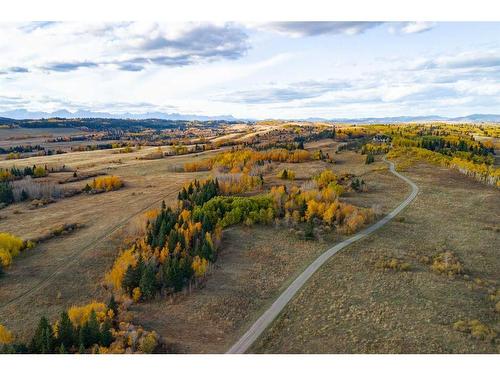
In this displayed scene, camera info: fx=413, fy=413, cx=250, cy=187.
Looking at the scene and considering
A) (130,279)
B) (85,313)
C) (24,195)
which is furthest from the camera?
(24,195)

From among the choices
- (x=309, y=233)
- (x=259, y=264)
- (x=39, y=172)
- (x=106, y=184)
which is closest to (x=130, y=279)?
(x=259, y=264)

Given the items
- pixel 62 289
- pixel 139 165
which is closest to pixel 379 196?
pixel 62 289

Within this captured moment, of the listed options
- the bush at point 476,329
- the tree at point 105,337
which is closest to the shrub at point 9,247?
the tree at point 105,337

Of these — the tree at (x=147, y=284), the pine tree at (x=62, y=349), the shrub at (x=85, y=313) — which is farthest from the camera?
the tree at (x=147, y=284)

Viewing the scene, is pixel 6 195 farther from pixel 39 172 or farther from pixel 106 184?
pixel 39 172

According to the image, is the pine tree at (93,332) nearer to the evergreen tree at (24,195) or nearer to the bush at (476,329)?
the bush at (476,329)

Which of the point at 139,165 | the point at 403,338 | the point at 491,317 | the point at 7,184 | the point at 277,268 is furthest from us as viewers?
the point at 139,165

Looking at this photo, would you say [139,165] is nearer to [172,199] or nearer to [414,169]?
[172,199]
